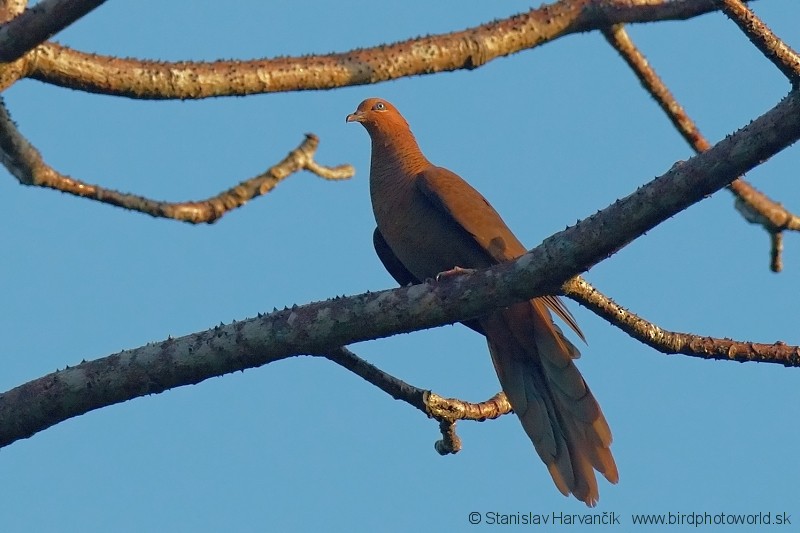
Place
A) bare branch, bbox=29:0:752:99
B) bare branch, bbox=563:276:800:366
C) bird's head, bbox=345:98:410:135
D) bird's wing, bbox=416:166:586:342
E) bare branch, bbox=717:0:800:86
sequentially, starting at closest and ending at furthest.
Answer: bare branch, bbox=717:0:800:86 → bare branch, bbox=563:276:800:366 → bare branch, bbox=29:0:752:99 → bird's wing, bbox=416:166:586:342 → bird's head, bbox=345:98:410:135

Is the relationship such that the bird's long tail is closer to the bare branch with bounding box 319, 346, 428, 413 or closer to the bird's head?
the bare branch with bounding box 319, 346, 428, 413

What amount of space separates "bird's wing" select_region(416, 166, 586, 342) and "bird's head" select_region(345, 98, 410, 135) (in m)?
0.84

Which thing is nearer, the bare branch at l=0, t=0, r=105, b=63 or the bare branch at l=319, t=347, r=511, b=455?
the bare branch at l=0, t=0, r=105, b=63

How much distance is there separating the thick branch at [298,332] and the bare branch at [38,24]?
1.27m

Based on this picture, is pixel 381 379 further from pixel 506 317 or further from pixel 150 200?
pixel 150 200

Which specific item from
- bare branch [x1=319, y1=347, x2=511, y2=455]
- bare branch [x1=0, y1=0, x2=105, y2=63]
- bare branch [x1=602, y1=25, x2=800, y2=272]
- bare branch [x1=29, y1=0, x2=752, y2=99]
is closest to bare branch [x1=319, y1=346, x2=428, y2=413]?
bare branch [x1=319, y1=347, x2=511, y2=455]

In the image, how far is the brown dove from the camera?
5.58 m

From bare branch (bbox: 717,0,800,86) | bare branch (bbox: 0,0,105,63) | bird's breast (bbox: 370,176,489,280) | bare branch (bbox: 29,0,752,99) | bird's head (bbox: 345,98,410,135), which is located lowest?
bare branch (bbox: 717,0,800,86)

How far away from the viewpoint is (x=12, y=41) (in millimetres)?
4051

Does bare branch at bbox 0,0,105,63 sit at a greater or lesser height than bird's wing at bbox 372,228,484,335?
lesser

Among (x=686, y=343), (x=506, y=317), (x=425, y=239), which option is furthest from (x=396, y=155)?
(x=686, y=343)

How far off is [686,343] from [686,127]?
254cm

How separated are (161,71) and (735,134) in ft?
9.24

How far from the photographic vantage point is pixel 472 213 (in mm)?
6043
